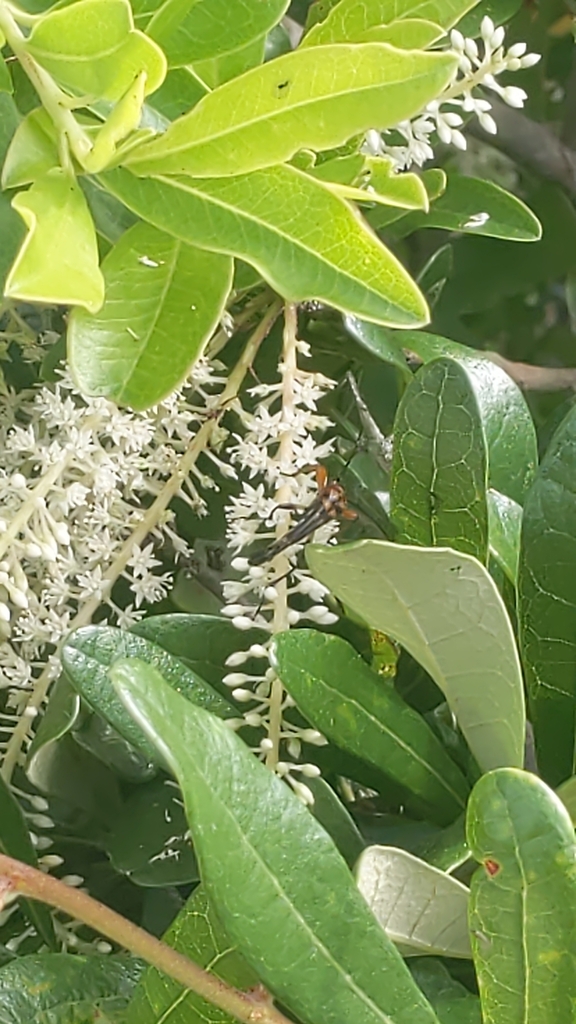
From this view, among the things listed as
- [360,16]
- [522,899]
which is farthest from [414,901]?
[360,16]

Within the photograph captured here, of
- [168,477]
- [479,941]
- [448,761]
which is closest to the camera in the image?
[479,941]

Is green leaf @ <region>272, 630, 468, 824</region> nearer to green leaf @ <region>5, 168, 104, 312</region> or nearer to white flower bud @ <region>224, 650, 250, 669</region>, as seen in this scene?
white flower bud @ <region>224, 650, 250, 669</region>

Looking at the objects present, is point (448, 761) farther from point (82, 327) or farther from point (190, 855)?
point (82, 327)

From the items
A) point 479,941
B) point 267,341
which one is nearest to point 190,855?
point 479,941

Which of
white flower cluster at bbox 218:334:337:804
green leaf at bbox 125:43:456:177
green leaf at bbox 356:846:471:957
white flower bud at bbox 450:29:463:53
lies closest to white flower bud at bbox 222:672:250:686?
white flower cluster at bbox 218:334:337:804

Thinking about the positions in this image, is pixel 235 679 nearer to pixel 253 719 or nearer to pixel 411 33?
pixel 253 719
